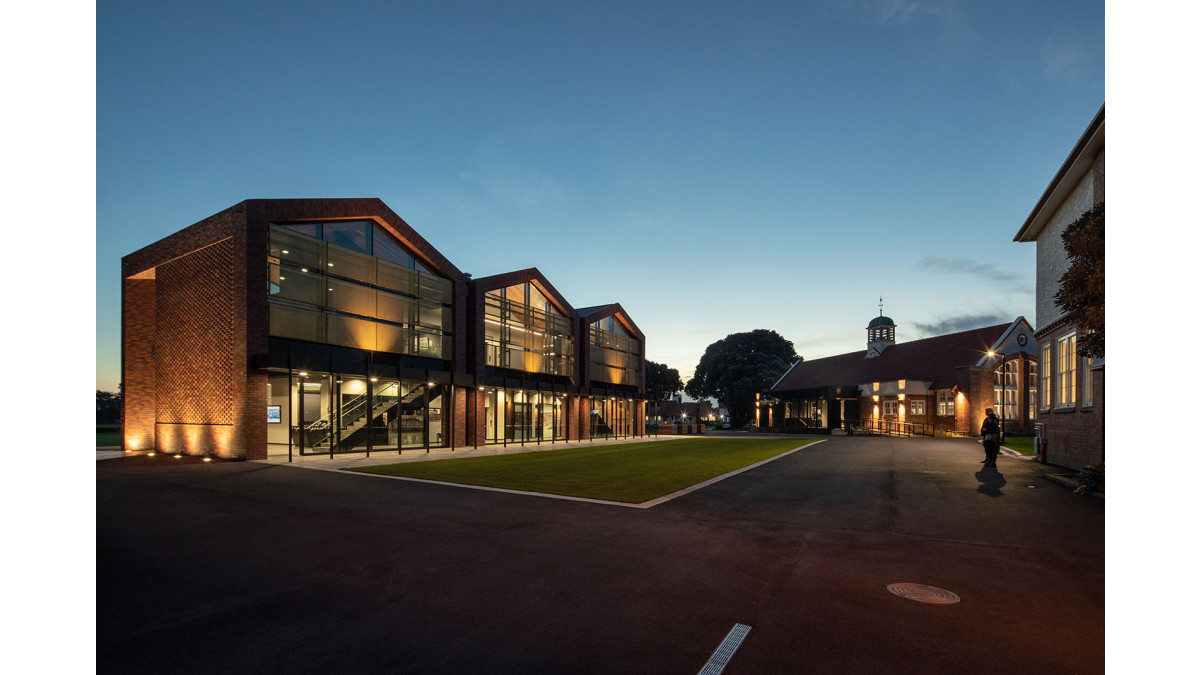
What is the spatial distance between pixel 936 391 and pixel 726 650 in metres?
54.4

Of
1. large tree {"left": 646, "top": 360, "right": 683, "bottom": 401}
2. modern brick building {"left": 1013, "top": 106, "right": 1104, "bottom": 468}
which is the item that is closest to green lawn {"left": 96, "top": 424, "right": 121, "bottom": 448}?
modern brick building {"left": 1013, "top": 106, "right": 1104, "bottom": 468}

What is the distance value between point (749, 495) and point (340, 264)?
18037 mm

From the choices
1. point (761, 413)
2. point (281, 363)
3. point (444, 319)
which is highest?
point (444, 319)

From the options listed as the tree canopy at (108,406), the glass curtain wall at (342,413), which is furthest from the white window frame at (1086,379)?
the tree canopy at (108,406)

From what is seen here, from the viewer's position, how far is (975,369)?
48.7m

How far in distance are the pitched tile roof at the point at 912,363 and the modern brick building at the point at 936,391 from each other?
0.27ft

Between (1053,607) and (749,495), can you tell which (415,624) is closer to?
(1053,607)

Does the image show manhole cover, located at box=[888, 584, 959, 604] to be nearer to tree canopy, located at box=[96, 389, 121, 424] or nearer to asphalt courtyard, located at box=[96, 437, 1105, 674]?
asphalt courtyard, located at box=[96, 437, 1105, 674]

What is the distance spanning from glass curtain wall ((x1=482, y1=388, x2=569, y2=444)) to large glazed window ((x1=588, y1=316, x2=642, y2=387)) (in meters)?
5.72

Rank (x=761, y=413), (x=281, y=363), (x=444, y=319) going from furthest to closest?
(x=761, y=413), (x=444, y=319), (x=281, y=363)

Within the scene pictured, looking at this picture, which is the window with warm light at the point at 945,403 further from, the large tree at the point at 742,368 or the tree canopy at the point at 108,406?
the tree canopy at the point at 108,406

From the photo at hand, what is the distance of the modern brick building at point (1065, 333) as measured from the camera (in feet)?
50.7

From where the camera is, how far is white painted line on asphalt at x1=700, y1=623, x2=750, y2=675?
4117mm
